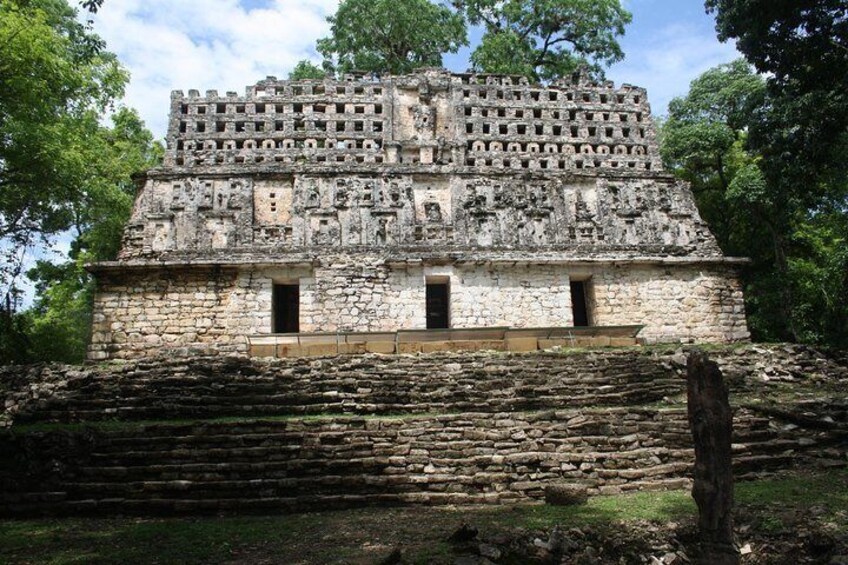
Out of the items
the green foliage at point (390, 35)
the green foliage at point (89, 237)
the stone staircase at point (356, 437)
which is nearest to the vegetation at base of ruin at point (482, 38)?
the green foliage at point (390, 35)

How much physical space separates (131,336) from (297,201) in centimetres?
538

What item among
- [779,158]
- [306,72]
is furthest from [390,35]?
[779,158]

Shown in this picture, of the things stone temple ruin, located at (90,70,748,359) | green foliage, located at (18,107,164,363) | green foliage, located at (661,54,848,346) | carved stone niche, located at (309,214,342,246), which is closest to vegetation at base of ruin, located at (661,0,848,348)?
green foliage, located at (661,54,848,346)

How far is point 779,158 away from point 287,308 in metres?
12.3

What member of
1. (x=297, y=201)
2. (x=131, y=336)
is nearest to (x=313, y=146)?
(x=297, y=201)

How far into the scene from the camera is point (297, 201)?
1745 centimetres

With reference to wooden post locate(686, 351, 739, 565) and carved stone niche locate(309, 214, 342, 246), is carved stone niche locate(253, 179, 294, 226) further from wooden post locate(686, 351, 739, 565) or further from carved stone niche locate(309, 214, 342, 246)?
wooden post locate(686, 351, 739, 565)

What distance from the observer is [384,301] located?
1625 cm

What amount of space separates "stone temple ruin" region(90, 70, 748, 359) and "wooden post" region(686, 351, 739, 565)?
912cm

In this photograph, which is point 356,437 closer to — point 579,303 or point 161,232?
point 161,232

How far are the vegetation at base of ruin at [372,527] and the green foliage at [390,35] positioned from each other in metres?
20.6

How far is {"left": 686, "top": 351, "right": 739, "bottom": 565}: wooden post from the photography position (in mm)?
5207

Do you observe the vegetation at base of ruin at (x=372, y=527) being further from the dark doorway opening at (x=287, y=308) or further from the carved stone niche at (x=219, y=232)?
the dark doorway opening at (x=287, y=308)

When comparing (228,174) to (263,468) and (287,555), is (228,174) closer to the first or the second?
(263,468)
